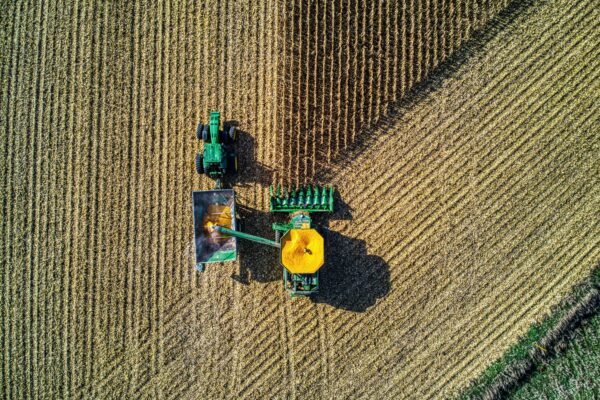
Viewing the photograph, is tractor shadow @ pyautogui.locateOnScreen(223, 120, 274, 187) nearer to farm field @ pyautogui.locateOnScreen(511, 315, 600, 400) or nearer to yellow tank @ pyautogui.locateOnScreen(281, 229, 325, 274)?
yellow tank @ pyautogui.locateOnScreen(281, 229, 325, 274)

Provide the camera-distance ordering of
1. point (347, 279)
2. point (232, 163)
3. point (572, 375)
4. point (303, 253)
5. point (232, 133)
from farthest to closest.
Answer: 1. point (347, 279)
2. point (232, 163)
3. point (232, 133)
4. point (572, 375)
5. point (303, 253)

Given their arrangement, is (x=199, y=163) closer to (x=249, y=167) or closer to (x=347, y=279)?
(x=249, y=167)

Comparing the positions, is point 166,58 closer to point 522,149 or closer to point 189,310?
point 189,310

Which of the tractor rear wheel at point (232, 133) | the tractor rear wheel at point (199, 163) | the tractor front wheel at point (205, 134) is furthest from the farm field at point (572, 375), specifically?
the tractor front wheel at point (205, 134)

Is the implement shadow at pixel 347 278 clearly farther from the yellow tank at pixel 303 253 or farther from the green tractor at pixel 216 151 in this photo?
the green tractor at pixel 216 151

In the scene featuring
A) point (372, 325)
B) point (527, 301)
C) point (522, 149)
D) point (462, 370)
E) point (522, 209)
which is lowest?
point (462, 370)

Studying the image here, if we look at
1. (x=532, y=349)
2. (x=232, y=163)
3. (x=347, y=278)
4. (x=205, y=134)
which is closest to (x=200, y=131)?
(x=205, y=134)

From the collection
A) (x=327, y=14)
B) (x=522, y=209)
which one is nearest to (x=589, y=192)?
(x=522, y=209)
